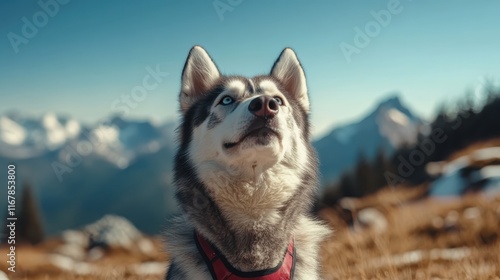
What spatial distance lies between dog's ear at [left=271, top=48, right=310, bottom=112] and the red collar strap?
170 centimetres

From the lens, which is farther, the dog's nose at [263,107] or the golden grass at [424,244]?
the golden grass at [424,244]

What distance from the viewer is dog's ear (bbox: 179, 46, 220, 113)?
4754 mm

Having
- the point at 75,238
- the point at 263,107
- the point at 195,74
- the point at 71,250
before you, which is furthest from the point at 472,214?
the point at 75,238

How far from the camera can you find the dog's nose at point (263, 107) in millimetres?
3670

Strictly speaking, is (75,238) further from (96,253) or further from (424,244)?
(424,244)

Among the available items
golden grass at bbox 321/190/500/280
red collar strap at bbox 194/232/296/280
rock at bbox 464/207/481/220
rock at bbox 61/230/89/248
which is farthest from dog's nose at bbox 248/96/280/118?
rock at bbox 61/230/89/248

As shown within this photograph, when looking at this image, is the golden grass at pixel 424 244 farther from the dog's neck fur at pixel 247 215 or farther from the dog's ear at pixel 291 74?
the dog's ear at pixel 291 74

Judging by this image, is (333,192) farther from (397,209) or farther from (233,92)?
(233,92)

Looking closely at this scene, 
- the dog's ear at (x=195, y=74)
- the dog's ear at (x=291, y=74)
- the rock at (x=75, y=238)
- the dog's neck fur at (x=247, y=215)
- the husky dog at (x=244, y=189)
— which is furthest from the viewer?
the rock at (x=75, y=238)

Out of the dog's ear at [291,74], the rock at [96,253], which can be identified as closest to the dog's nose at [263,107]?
the dog's ear at [291,74]

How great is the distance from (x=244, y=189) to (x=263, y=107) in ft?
2.28

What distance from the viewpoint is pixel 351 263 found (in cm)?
766

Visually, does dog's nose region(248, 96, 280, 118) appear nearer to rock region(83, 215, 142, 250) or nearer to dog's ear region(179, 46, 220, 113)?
dog's ear region(179, 46, 220, 113)

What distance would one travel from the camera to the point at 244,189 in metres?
3.91
